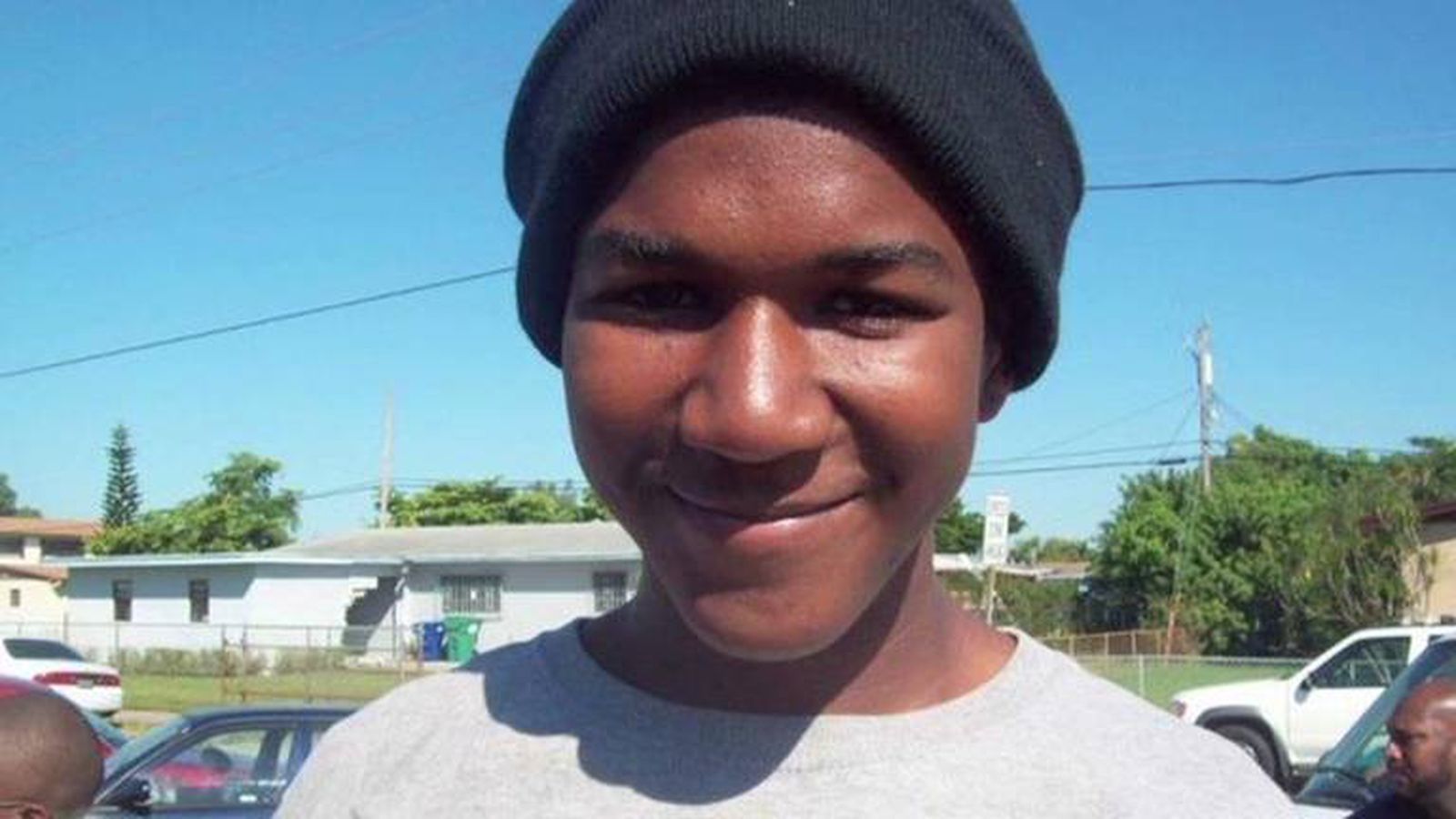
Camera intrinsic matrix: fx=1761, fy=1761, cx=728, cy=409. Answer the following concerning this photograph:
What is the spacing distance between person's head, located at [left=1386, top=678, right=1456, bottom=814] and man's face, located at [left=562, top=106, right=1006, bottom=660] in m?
4.43

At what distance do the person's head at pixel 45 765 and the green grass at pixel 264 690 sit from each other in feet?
68.9

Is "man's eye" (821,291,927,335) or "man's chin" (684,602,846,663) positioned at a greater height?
"man's eye" (821,291,927,335)

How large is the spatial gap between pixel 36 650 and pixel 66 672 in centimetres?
128

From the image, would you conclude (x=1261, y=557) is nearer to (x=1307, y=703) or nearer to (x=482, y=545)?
(x=482, y=545)

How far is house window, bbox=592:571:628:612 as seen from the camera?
3941 centimetres

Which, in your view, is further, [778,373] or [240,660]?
[240,660]

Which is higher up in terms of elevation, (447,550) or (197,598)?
(447,550)

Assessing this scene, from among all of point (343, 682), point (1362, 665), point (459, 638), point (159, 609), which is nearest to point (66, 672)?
point (343, 682)

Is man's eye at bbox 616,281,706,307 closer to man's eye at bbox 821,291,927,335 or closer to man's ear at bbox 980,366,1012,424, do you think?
man's eye at bbox 821,291,927,335

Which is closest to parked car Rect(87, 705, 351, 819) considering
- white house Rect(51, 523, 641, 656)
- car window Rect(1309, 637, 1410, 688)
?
car window Rect(1309, 637, 1410, 688)

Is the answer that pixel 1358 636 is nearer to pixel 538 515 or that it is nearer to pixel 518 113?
pixel 518 113

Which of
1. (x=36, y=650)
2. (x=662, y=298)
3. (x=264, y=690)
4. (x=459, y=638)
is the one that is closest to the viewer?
(x=662, y=298)

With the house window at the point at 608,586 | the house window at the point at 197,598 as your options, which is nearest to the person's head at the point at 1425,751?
the house window at the point at 608,586

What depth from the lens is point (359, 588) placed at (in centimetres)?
Answer: 4506
